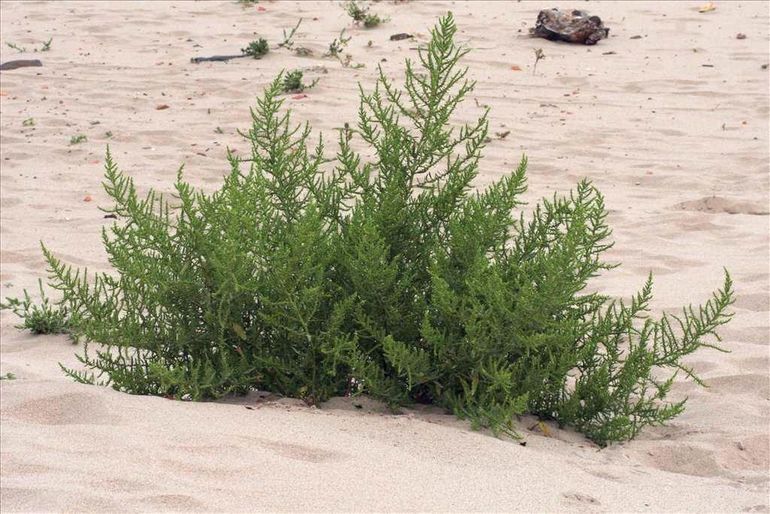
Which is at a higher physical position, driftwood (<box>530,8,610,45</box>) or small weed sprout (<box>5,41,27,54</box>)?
driftwood (<box>530,8,610,45</box>)

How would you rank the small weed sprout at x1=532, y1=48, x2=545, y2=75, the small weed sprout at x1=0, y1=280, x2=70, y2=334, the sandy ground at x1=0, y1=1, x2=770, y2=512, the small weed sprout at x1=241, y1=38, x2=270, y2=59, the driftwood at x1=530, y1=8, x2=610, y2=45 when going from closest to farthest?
the sandy ground at x1=0, y1=1, x2=770, y2=512
the small weed sprout at x1=0, y1=280, x2=70, y2=334
the small weed sprout at x1=532, y1=48, x2=545, y2=75
the small weed sprout at x1=241, y1=38, x2=270, y2=59
the driftwood at x1=530, y1=8, x2=610, y2=45

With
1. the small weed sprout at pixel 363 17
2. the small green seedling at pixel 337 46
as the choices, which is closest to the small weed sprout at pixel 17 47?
the small green seedling at pixel 337 46

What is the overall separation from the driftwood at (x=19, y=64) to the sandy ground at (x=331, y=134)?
5.8 inches

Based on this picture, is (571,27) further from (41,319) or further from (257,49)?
(41,319)

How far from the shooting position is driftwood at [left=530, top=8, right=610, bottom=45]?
11312 mm

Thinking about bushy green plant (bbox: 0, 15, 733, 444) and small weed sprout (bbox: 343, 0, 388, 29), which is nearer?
bushy green plant (bbox: 0, 15, 733, 444)

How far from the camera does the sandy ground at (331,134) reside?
265cm

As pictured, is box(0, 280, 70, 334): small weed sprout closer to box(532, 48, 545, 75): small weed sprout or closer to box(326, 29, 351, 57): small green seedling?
box(326, 29, 351, 57): small green seedling

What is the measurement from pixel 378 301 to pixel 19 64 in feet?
27.7

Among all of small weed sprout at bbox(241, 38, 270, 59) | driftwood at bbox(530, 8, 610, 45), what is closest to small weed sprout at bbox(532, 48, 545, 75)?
driftwood at bbox(530, 8, 610, 45)

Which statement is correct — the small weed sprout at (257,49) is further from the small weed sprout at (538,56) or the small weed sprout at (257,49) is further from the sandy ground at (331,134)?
the small weed sprout at (538,56)

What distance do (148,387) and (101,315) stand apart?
289mm

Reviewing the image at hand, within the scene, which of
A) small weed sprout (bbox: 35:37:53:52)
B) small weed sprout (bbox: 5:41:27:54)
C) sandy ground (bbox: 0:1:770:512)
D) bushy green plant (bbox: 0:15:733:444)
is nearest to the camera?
sandy ground (bbox: 0:1:770:512)

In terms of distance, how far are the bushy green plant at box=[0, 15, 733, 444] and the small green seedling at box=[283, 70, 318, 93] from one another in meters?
5.99
